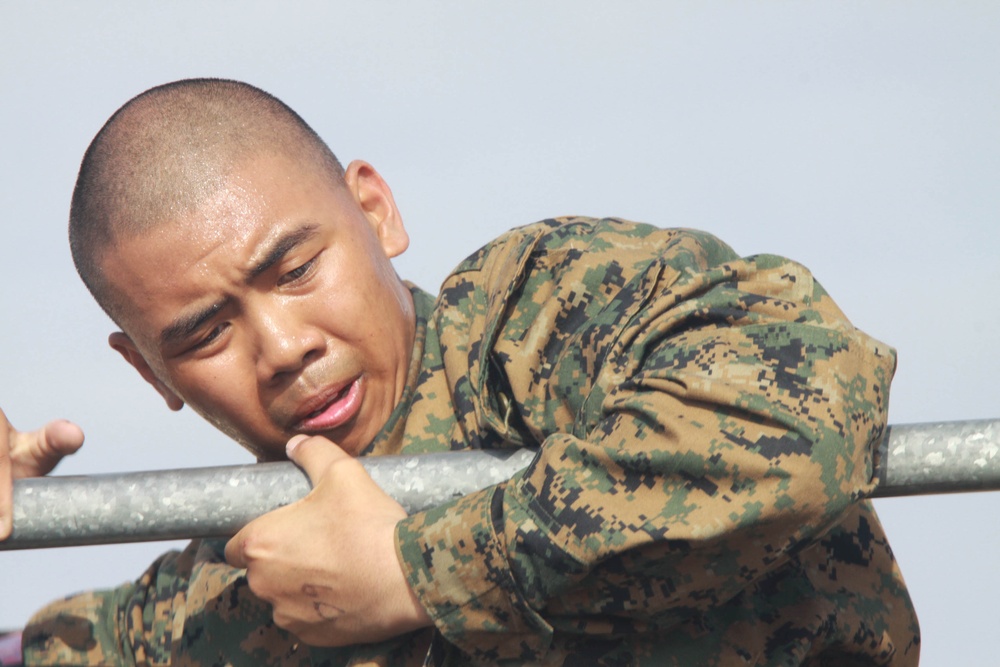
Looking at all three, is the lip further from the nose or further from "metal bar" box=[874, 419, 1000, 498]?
"metal bar" box=[874, 419, 1000, 498]

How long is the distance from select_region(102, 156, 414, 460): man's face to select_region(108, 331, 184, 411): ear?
0.21 metres

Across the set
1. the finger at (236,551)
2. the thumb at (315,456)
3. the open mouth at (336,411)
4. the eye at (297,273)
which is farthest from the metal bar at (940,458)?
the eye at (297,273)

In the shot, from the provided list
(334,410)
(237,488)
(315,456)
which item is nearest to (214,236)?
(334,410)

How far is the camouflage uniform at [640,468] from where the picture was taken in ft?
8.14

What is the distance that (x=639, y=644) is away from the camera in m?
2.86

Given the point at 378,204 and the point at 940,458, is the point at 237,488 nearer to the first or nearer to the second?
the point at 940,458

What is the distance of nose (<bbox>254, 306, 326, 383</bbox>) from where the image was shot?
3.36 meters

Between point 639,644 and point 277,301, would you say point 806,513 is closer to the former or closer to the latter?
point 639,644

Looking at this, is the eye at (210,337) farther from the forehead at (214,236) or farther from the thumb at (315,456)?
the thumb at (315,456)

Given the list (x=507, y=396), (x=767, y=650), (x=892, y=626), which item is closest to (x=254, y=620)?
(x=507, y=396)

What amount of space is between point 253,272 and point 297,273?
122mm

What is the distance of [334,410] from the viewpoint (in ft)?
11.4

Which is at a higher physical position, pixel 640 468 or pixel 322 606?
pixel 640 468

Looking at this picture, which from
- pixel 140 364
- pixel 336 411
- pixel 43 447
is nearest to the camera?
pixel 43 447
